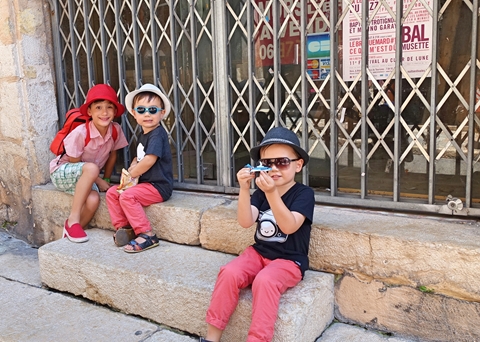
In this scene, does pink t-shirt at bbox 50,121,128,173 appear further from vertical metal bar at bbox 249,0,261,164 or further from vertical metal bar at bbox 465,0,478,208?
vertical metal bar at bbox 465,0,478,208

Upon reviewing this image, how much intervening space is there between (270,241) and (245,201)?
0.30m

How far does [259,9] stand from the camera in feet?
11.9

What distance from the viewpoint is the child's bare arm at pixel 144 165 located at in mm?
3748

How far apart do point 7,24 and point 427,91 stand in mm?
3787

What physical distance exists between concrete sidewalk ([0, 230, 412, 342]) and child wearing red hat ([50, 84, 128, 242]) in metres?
0.55

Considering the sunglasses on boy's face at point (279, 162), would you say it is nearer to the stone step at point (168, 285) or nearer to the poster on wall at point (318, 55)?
the stone step at point (168, 285)

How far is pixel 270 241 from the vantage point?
2.90 m

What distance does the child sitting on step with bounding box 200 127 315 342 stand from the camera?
2613 millimetres

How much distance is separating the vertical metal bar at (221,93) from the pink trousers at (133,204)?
57cm

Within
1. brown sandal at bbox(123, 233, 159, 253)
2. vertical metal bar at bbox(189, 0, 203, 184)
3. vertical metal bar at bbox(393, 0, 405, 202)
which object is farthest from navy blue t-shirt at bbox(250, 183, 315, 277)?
vertical metal bar at bbox(189, 0, 203, 184)

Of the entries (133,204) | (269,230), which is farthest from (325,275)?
(133,204)

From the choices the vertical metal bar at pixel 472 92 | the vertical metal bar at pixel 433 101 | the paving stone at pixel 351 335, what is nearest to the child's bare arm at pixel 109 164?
the paving stone at pixel 351 335

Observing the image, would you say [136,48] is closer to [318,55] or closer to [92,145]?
[92,145]

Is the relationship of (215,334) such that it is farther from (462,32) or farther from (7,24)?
(7,24)
